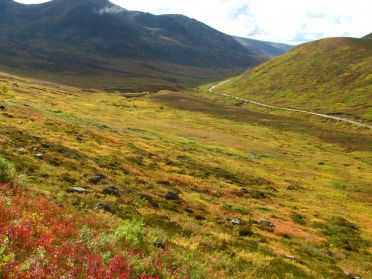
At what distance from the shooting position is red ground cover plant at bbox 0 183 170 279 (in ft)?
28.8

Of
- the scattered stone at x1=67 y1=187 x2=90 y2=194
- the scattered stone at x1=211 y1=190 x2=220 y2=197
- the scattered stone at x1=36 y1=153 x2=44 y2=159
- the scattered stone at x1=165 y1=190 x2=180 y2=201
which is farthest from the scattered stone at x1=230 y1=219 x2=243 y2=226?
the scattered stone at x1=36 y1=153 x2=44 y2=159

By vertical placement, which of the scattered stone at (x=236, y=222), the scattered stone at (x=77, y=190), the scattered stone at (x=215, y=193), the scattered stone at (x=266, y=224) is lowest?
the scattered stone at (x=215, y=193)

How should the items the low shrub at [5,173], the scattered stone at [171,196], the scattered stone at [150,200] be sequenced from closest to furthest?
1. the low shrub at [5,173]
2. the scattered stone at [150,200]
3. the scattered stone at [171,196]

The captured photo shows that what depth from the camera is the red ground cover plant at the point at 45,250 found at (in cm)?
877

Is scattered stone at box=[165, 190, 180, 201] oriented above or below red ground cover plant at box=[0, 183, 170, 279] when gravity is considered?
below

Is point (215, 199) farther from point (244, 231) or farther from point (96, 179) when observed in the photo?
point (96, 179)

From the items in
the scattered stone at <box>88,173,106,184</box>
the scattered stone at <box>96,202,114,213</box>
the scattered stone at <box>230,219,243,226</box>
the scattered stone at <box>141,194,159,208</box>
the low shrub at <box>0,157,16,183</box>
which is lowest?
the scattered stone at <box>230,219,243,226</box>

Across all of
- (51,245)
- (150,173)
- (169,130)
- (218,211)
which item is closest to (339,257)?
(218,211)

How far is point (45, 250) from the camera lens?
10039 mm

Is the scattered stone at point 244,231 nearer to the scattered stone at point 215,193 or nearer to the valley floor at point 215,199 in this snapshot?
the valley floor at point 215,199

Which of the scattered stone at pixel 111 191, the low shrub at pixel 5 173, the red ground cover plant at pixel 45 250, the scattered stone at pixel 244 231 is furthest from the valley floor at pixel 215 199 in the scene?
the low shrub at pixel 5 173

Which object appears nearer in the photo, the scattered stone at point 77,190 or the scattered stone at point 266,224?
the scattered stone at point 77,190

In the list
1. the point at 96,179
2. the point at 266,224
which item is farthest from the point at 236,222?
the point at 96,179

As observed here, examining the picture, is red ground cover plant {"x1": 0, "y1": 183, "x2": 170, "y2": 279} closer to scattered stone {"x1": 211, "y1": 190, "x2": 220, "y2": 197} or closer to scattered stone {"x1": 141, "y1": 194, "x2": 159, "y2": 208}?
scattered stone {"x1": 141, "y1": 194, "x2": 159, "y2": 208}
